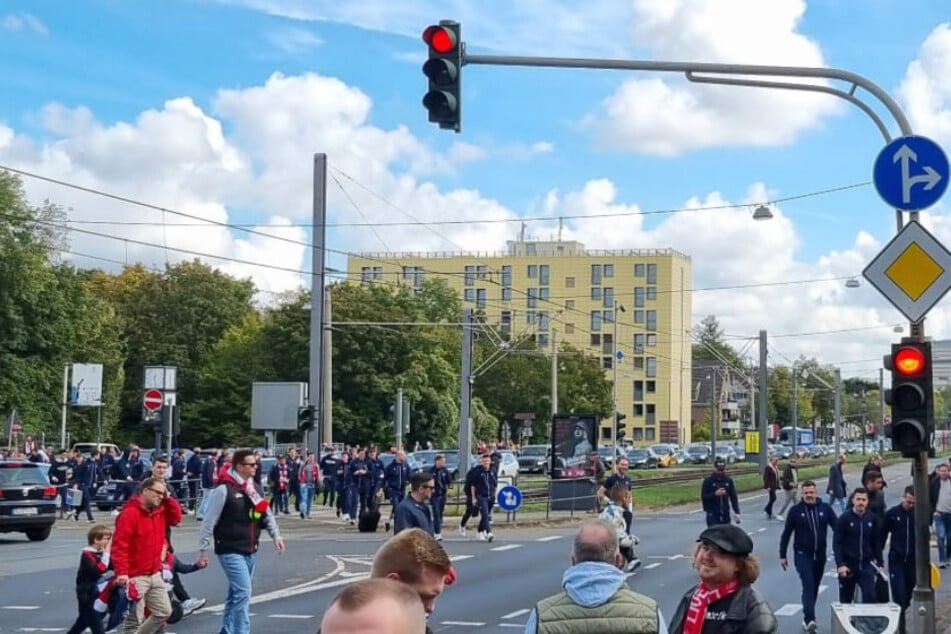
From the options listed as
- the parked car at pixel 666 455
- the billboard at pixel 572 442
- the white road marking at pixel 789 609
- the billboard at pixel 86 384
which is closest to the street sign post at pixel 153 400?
the billboard at pixel 572 442

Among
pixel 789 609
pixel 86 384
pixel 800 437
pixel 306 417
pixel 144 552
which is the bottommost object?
pixel 789 609

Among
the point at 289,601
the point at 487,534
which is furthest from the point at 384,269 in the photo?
the point at 289,601

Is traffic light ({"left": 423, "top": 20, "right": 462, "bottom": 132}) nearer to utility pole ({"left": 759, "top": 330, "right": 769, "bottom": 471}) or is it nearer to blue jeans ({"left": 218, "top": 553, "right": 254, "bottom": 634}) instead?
blue jeans ({"left": 218, "top": 553, "right": 254, "bottom": 634})

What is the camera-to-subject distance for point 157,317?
9538 cm

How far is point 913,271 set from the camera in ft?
42.2

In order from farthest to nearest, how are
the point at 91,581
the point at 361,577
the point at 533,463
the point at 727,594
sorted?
the point at 533,463 → the point at 361,577 → the point at 91,581 → the point at 727,594

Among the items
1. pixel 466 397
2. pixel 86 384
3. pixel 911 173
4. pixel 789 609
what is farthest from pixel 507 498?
pixel 86 384

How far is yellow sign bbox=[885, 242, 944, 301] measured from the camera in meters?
12.8

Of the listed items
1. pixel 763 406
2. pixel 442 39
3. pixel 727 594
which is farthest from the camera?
pixel 763 406

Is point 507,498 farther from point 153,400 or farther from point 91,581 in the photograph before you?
point 91,581

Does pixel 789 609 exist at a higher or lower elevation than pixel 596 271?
lower

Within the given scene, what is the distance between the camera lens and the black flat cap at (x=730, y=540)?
243 inches

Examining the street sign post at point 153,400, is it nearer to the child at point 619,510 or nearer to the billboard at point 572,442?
the billboard at point 572,442

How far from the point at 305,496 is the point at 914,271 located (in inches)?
997
